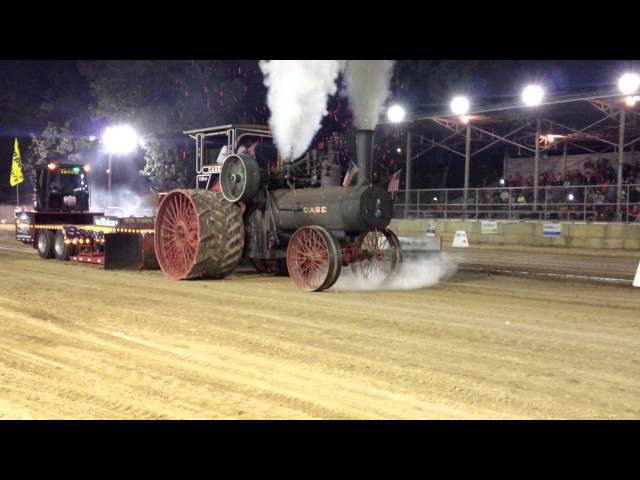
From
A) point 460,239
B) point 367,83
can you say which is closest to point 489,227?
point 460,239

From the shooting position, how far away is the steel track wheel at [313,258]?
32.8 feet

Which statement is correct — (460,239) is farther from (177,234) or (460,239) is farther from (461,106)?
(177,234)

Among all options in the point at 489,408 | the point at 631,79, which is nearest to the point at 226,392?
the point at 489,408

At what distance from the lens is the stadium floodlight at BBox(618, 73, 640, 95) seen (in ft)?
65.1

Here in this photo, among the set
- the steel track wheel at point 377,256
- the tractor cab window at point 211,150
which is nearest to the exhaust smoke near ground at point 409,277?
the steel track wheel at point 377,256

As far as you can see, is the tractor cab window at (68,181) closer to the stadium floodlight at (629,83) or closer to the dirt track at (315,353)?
the dirt track at (315,353)

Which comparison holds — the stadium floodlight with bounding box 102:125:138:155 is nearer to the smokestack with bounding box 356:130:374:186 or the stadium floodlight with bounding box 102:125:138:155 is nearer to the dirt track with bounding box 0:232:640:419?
the dirt track with bounding box 0:232:640:419

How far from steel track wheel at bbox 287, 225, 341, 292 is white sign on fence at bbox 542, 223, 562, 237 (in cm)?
1352

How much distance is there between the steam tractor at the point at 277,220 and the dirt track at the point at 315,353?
29.8 inches

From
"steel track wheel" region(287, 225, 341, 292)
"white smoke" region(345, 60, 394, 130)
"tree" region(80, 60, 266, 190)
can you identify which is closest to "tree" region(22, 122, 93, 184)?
"tree" region(80, 60, 266, 190)

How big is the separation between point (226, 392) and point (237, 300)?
4.47 metres

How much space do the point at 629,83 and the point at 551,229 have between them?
4802mm

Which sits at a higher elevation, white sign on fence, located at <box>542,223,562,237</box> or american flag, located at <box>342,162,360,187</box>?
american flag, located at <box>342,162,360,187</box>

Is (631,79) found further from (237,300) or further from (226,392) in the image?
(226,392)
